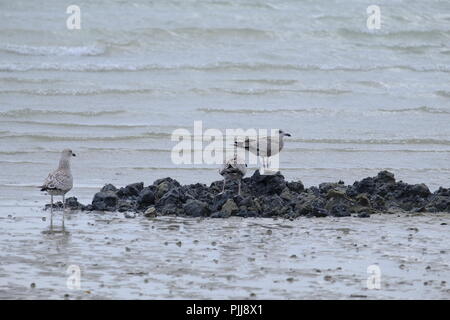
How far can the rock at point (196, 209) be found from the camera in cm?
1169

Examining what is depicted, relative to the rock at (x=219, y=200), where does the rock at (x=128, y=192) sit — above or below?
above

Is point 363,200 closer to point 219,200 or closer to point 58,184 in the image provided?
point 219,200

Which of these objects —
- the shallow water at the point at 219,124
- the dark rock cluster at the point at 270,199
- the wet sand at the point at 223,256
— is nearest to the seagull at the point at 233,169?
the dark rock cluster at the point at 270,199

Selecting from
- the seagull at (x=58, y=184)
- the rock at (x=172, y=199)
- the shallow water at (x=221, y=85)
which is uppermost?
the shallow water at (x=221, y=85)

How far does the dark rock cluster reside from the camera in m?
11.8

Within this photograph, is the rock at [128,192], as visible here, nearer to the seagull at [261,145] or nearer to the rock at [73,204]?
the rock at [73,204]

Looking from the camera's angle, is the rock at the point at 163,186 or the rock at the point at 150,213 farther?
the rock at the point at 163,186

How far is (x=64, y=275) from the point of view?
8.59m

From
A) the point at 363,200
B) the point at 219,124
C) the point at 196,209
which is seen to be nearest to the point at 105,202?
the point at 196,209

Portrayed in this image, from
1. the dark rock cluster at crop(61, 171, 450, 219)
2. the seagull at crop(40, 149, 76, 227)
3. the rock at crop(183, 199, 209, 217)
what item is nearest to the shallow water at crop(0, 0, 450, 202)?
the seagull at crop(40, 149, 76, 227)

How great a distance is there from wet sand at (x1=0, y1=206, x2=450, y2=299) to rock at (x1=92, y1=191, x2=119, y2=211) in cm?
22

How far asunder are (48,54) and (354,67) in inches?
352
